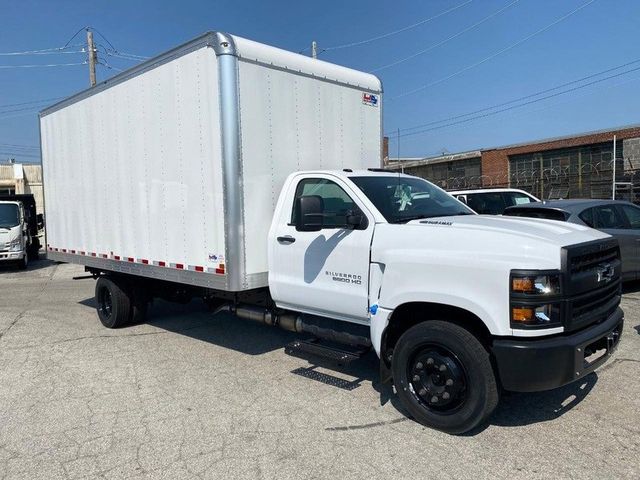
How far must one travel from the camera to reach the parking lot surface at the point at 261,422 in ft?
12.2

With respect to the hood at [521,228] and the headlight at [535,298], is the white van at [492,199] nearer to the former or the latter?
the hood at [521,228]

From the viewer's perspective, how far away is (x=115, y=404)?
4.98 meters

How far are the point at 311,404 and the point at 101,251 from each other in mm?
4512

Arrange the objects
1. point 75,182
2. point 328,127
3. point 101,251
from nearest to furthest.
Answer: point 328,127 → point 101,251 → point 75,182

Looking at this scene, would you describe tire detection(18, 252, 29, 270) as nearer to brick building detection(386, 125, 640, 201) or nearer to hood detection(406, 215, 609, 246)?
brick building detection(386, 125, 640, 201)

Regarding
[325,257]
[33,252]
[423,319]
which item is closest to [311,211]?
[325,257]

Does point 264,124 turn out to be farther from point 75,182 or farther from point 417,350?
point 75,182

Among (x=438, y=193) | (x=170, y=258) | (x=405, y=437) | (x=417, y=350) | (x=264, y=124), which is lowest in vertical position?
(x=405, y=437)

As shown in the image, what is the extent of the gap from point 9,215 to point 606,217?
54.0 ft

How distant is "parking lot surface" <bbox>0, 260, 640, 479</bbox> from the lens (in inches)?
147

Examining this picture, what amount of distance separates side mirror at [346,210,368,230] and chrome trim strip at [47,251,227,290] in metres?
1.55

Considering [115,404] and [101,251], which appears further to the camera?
[101,251]

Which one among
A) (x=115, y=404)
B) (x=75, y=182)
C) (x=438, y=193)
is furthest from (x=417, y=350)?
(x=75, y=182)

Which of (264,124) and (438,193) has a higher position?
(264,124)
